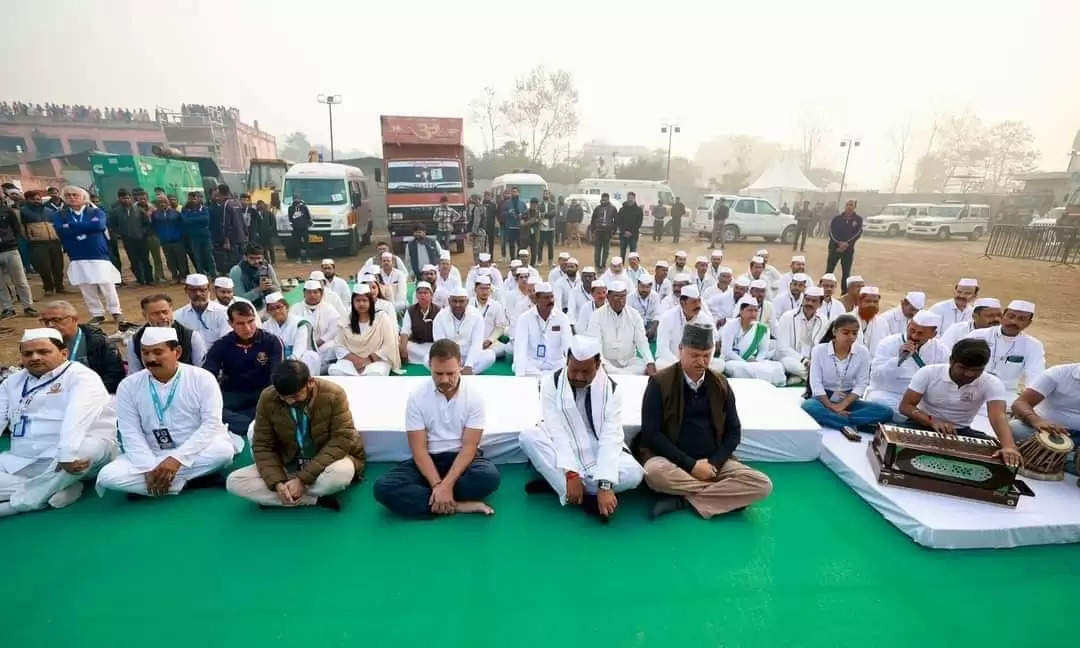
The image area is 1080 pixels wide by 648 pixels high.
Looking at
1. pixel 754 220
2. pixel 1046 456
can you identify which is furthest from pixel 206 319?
pixel 754 220

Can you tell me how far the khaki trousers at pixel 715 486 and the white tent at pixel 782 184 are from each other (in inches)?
1121

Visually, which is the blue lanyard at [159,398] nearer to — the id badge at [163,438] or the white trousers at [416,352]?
the id badge at [163,438]

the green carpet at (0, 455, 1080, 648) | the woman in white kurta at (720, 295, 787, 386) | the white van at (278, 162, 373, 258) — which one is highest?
the white van at (278, 162, 373, 258)

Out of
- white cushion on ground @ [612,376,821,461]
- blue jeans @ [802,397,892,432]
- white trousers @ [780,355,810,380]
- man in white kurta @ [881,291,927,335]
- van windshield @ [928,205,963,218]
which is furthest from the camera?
van windshield @ [928,205,963,218]

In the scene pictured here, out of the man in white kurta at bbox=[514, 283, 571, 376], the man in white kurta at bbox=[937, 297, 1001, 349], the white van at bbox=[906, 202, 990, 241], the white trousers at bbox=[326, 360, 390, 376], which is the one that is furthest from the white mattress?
the white van at bbox=[906, 202, 990, 241]

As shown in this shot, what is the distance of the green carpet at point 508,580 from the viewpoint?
2428 mm

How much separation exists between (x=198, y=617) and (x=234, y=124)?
47.4 meters

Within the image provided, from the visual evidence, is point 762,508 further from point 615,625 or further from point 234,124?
point 234,124

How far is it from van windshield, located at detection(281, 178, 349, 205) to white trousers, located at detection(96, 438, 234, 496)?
437 inches

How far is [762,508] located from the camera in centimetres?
338

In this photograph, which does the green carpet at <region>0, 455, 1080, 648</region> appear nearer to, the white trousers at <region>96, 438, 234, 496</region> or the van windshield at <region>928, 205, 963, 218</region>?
the white trousers at <region>96, 438, 234, 496</region>

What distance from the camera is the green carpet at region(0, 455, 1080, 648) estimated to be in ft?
7.97

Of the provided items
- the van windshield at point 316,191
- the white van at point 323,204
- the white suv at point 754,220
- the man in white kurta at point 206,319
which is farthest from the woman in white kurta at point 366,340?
the white suv at point 754,220

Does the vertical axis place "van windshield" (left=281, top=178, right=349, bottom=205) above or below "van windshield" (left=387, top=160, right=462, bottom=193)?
below
